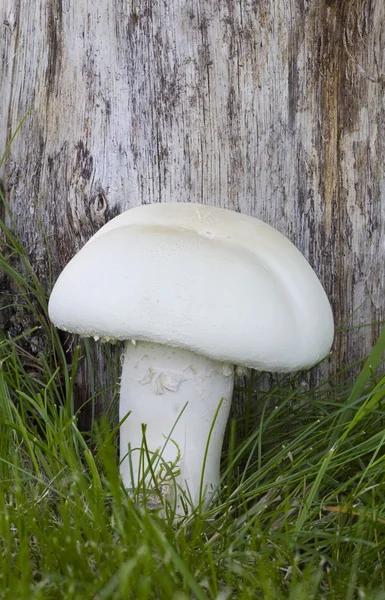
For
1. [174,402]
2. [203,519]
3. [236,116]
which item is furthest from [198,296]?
[236,116]

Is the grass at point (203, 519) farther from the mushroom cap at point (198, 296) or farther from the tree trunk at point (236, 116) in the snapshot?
the tree trunk at point (236, 116)

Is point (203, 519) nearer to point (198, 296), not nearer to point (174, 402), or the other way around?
point (174, 402)

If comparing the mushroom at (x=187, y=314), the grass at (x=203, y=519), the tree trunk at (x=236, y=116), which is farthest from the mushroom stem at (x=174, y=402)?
the tree trunk at (x=236, y=116)

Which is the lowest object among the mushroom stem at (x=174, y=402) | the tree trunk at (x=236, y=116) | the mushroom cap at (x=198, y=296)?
the mushroom stem at (x=174, y=402)

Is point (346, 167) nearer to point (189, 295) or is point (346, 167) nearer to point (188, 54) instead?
point (188, 54)

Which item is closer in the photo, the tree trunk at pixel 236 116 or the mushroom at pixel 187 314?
the mushroom at pixel 187 314
